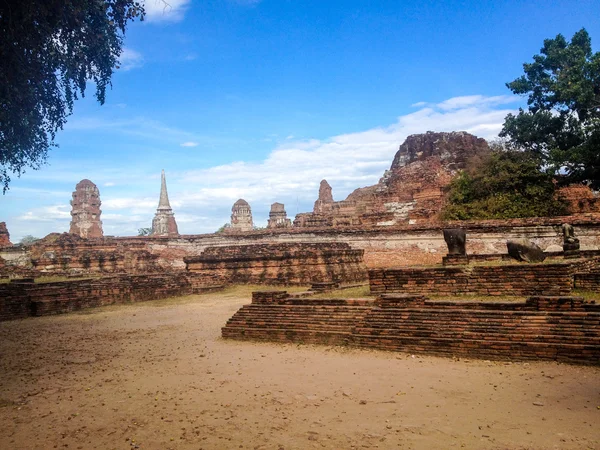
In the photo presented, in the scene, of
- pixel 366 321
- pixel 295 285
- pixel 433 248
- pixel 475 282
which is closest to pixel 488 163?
pixel 433 248

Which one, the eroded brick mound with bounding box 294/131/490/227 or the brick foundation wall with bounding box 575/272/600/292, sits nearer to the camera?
the brick foundation wall with bounding box 575/272/600/292

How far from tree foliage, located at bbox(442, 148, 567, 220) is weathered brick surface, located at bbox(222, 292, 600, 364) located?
1573 cm

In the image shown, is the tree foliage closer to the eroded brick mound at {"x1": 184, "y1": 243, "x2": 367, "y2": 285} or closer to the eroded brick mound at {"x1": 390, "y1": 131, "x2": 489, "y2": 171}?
the eroded brick mound at {"x1": 390, "y1": 131, "x2": 489, "y2": 171}

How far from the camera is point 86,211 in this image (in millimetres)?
44250

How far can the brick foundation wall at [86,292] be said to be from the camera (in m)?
11.8

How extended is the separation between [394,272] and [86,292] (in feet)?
27.9

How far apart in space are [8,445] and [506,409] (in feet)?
14.5

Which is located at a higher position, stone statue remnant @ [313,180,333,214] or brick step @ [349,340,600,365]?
stone statue remnant @ [313,180,333,214]

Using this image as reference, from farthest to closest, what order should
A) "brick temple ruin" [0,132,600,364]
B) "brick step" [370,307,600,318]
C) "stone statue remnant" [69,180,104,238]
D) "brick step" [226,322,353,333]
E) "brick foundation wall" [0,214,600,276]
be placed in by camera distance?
"stone statue remnant" [69,180,104,238] → "brick foundation wall" [0,214,600,276] → "brick step" [226,322,353,333] → "brick temple ruin" [0,132,600,364] → "brick step" [370,307,600,318]

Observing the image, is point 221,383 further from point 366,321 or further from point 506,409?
point 506,409

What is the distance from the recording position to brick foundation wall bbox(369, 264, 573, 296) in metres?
8.24

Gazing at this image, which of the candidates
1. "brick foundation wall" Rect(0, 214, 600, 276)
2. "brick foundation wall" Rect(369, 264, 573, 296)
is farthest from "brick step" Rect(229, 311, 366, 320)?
"brick foundation wall" Rect(0, 214, 600, 276)

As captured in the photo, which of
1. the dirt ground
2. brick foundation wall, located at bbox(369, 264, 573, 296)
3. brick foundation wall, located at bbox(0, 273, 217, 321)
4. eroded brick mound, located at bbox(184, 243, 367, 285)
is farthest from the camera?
eroded brick mound, located at bbox(184, 243, 367, 285)

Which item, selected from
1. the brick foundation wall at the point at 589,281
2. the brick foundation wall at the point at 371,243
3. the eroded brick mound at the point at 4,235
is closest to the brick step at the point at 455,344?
the brick foundation wall at the point at 589,281
